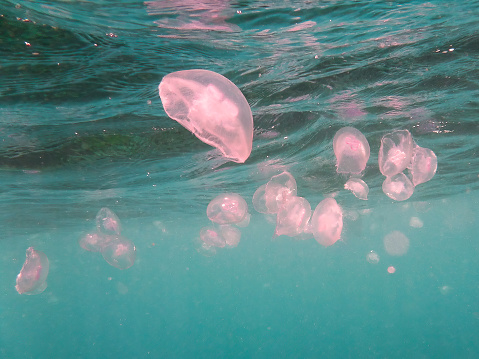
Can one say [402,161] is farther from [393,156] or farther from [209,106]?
[209,106]

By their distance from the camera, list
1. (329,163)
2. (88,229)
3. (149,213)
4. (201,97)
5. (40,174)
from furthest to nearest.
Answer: (88,229)
(149,213)
(329,163)
(40,174)
(201,97)

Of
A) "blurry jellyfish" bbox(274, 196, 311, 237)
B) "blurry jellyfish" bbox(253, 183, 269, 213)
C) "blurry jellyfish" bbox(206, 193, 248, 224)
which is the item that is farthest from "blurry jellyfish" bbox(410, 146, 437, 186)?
"blurry jellyfish" bbox(206, 193, 248, 224)

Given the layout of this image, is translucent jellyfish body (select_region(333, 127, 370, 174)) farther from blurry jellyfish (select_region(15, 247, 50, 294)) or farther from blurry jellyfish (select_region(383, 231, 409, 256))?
blurry jellyfish (select_region(383, 231, 409, 256))

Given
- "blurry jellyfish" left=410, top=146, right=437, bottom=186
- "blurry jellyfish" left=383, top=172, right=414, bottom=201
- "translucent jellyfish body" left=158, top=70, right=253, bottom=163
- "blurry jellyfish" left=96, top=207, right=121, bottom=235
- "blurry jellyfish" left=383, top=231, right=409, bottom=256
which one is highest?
"translucent jellyfish body" left=158, top=70, right=253, bottom=163

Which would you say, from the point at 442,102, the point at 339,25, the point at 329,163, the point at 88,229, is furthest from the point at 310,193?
the point at 88,229

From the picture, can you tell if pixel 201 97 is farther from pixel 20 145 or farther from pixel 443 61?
pixel 20 145

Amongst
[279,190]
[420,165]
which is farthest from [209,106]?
[420,165]
